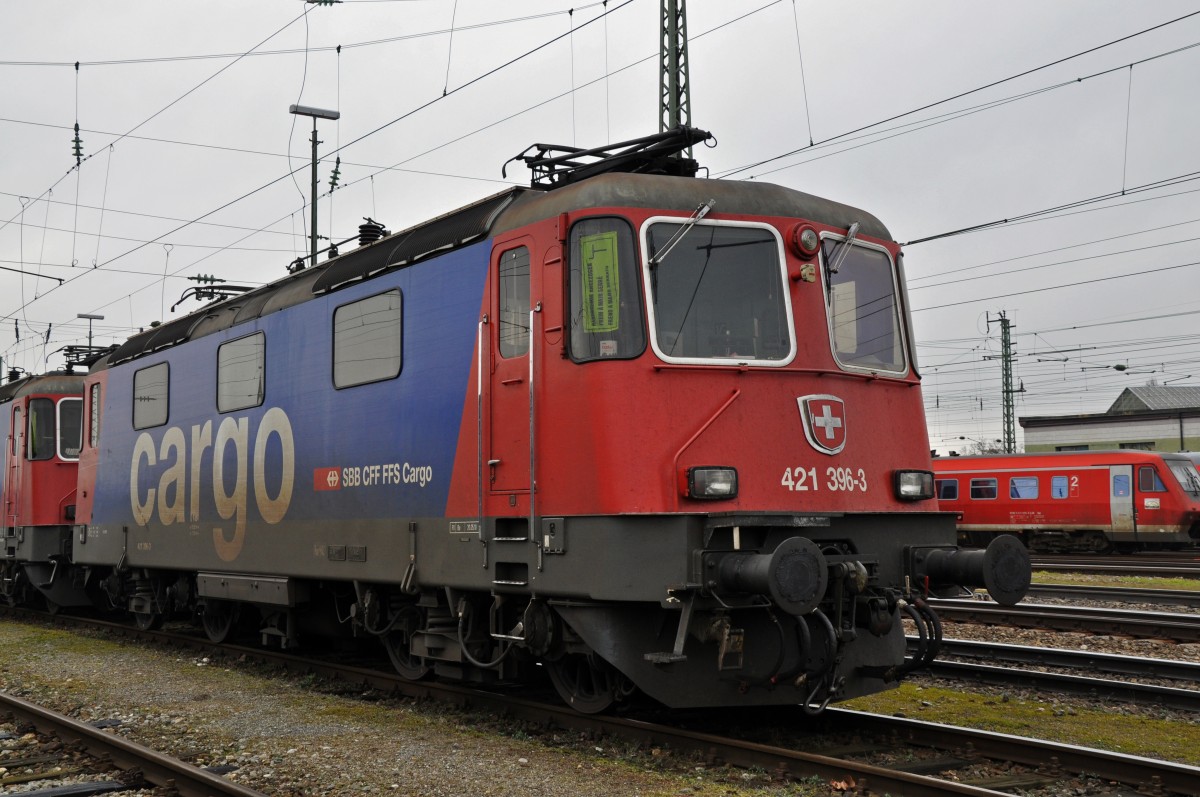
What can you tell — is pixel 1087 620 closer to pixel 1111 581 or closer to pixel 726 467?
pixel 726 467

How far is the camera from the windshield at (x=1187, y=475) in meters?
28.5

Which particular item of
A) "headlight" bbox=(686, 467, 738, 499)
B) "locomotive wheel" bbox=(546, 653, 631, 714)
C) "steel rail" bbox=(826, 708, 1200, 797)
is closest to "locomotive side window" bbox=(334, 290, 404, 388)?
"locomotive wheel" bbox=(546, 653, 631, 714)

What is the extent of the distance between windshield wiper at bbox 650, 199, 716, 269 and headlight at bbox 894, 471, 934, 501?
89.2 inches

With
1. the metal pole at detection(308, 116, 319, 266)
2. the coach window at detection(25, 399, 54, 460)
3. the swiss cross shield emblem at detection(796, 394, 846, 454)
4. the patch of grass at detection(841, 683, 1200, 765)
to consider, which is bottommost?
the patch of grass at detection(841, 683, 1200, 765)

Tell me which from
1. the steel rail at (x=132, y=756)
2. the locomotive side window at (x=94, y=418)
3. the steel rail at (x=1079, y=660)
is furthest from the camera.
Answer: the locomotive side window at (x=94, y=418)

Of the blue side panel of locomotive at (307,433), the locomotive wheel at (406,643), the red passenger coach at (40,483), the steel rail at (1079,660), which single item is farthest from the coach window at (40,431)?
the steel rail at (1079,660)

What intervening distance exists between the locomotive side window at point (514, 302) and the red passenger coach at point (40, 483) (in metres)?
11.9

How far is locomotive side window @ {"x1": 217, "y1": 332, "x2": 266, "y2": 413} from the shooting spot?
11.5m

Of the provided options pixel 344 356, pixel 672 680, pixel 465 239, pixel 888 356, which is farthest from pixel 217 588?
pixel 888 356

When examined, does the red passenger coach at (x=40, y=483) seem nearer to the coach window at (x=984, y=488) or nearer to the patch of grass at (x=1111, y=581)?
the patch of grass at (x=1111, y=581)

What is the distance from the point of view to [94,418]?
51.9 ft

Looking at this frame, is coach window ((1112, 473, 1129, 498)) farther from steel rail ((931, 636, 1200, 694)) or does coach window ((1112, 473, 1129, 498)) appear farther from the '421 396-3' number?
the '421 396-3' number

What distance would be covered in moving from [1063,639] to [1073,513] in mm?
18215

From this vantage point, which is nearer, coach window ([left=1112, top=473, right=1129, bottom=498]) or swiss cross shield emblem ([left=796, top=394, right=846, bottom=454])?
swiss cross shield emblem ([left=796, top=394, right=846, bottom=454])
